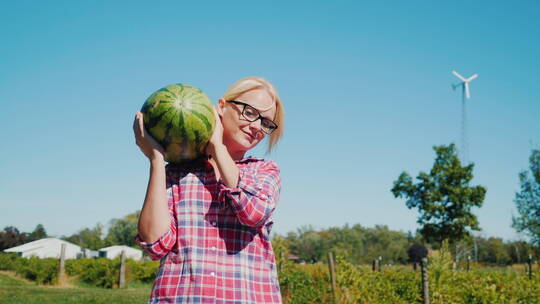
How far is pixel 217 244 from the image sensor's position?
1785mm

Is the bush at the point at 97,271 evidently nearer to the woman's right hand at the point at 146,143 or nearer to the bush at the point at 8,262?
the bush at the point at 8,262

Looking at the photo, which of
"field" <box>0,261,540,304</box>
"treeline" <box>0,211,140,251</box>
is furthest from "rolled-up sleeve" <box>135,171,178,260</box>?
"treeline" <box>0,211,140,251</box>

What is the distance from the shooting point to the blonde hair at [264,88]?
209 cm

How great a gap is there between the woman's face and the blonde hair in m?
0.02

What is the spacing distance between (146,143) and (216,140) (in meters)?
0.28

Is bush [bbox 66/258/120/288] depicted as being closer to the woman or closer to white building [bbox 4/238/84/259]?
the woman

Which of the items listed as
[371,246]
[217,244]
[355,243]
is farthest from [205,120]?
[355,243]

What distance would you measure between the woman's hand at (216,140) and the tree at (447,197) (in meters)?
33.3

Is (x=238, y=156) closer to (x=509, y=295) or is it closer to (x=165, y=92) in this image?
(x=165, y=92)

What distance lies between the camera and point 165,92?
1.90m

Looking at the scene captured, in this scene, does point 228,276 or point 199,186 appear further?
point 199,186

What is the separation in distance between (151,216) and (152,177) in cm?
15

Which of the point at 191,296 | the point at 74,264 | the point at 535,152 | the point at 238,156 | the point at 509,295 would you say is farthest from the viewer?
the point at 535,152

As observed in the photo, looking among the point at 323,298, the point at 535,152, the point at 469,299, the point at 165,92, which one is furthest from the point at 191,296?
the point at 535,152
